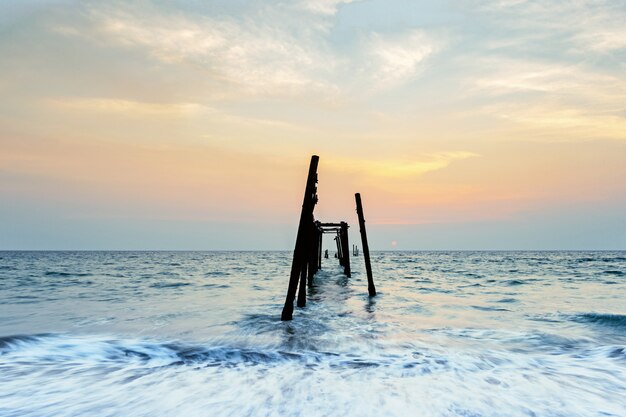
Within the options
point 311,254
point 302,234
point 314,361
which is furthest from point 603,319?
point 311,254

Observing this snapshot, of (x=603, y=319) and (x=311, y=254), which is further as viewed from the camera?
(x=311, y=254)

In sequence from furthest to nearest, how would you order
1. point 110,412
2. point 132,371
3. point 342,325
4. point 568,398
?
1. point 342,325
2. point 132,371
3. point 568,398
4. point 110,412

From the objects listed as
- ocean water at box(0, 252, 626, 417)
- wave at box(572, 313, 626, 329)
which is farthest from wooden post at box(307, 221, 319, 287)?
wave at box(572, 313, 626, 329)

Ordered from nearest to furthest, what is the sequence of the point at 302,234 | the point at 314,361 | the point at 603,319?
the point at 314,361, the point at 302,234, the point at 603,319

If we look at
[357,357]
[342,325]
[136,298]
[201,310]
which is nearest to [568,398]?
[357,357]

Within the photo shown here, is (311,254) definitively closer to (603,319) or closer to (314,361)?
(603,319)

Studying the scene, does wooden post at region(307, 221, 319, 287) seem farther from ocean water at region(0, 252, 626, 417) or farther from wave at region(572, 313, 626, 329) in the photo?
wave at region(572, 313, 626, 329)

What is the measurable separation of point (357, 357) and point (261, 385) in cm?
189

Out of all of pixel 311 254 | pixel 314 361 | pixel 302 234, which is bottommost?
pixel 314 361

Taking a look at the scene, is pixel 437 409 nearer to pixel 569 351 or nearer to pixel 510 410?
pixel 510 410

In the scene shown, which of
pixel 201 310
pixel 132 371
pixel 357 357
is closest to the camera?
pixel 132 371

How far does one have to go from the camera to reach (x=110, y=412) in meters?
4.27

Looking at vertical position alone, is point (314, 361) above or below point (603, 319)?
above

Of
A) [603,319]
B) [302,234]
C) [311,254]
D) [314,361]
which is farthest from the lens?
[311,254]
